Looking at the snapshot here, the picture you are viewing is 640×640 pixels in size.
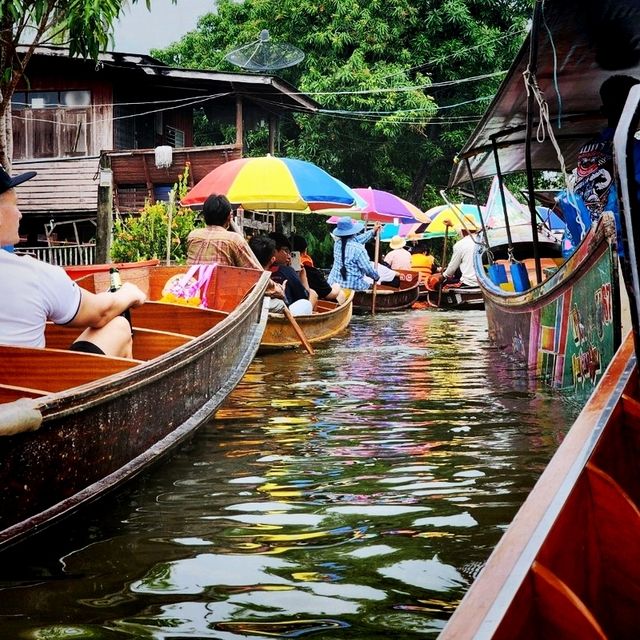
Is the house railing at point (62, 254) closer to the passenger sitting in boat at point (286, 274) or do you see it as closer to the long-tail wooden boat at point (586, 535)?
the passenger sitting in boat at point (286, 274)

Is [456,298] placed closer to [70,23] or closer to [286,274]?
[286,274]

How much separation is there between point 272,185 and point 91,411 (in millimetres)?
8206

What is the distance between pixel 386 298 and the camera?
1703cm

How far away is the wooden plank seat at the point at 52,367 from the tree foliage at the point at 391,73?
2023cm

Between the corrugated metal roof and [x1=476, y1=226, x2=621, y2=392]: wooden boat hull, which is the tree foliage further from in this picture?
[x1=476, y1=226, x2=621, y2=392]: wooden boat hull

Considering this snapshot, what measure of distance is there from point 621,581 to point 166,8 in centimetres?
9286

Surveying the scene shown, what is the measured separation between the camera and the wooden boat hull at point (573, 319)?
16.8 feet

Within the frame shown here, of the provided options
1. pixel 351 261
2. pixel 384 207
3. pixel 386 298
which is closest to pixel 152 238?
pixel 351 261

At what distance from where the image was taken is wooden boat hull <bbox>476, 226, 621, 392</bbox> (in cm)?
513

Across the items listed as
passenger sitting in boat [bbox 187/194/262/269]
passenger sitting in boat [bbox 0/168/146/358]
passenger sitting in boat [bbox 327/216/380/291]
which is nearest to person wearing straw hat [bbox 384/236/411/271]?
passenger sitting in boat [bbox 327/216/380/291]

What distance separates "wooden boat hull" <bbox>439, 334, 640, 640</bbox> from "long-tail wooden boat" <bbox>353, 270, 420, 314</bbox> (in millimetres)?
13701

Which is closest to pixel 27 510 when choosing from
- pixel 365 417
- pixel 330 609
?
pixel 330 609

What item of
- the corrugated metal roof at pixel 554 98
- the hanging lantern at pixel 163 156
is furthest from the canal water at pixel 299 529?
the hanging lantern at pixel 163 156

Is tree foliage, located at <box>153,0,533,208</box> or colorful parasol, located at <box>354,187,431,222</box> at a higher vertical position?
tree foliage, located at <box>153,0,533,208</box>
